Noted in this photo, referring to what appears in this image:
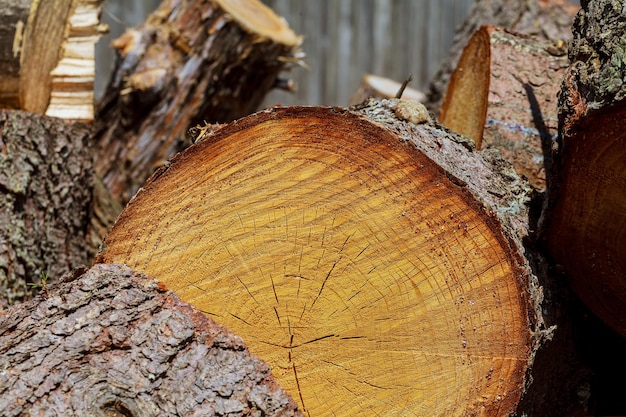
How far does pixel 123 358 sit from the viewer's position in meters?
1.53

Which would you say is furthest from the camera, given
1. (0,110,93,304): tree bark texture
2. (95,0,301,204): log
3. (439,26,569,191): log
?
(95,0,301,204): log

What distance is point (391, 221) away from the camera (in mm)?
1586

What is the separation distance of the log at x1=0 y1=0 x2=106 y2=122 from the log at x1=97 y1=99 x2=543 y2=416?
3.64 feet

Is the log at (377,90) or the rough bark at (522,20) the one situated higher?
the rough bark at (522,20)

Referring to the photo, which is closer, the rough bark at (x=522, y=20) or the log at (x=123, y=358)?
the log at (x=123, y=358)

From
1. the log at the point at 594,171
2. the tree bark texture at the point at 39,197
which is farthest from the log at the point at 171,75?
the log at the point at 594,171

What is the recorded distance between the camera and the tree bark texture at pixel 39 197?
2330 millimetres

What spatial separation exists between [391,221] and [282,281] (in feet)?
0.87

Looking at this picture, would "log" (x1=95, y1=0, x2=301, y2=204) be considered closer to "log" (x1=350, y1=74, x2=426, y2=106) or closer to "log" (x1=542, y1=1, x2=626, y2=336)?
"log" (x1=350, y1=74, x2=426, y2=106)

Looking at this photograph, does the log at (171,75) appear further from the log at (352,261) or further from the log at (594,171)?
the log at (594,171)

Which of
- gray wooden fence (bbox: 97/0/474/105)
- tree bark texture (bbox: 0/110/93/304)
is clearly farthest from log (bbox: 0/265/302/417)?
gray wooden fence (bbox: 97/0/474/105)

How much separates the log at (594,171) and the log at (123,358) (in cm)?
74

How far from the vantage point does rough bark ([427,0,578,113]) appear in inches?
128

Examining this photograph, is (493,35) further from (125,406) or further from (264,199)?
(125,406)
